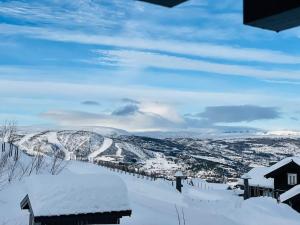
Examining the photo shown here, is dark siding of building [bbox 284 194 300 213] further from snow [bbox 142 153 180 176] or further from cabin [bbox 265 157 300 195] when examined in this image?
snow [bbox 142 153 180 176]

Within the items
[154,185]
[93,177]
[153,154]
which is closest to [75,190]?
[93,177]

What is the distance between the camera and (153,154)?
6909 inches

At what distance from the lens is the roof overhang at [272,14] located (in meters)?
1.48

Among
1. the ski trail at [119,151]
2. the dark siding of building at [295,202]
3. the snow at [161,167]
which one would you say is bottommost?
the dark siding of building at [295,202]

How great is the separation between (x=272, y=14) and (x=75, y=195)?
11.2 metres

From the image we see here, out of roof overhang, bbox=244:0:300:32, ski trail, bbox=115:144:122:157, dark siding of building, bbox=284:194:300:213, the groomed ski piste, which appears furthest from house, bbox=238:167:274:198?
ski trail, bbox=115:144:122:157

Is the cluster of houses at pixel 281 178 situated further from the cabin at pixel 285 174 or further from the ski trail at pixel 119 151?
the ski trail at pixel 119 151

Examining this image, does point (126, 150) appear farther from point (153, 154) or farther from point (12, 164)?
point (12, 164)

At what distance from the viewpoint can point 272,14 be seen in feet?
4.98

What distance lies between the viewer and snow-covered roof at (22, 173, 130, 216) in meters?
11.9

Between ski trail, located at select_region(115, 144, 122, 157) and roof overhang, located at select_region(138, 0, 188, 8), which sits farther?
ski trail, located at select_region(115, 144, 122, 157)

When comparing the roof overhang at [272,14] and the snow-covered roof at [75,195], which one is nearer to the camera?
the roof overhang at [272,14]

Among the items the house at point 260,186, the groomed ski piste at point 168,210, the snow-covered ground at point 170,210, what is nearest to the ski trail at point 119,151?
the house at point 260,186

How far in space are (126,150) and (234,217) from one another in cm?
15258
